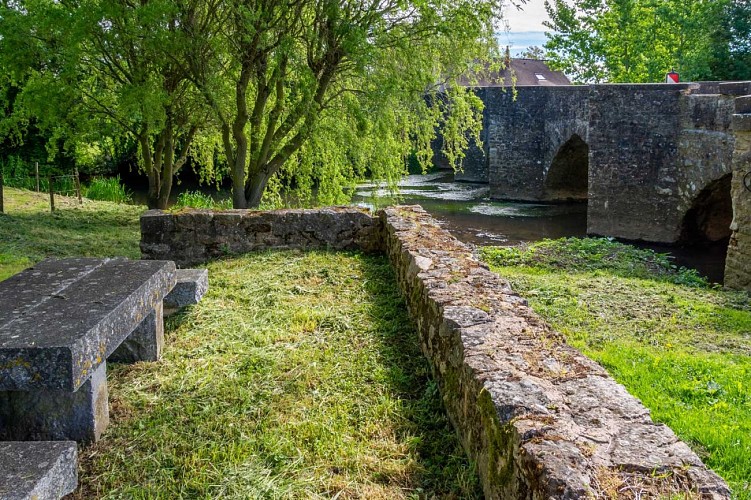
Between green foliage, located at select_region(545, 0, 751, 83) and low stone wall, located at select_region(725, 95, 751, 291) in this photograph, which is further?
green foliage, located at select_region(545, 0, 751, 83)

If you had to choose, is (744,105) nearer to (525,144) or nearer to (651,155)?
(651,155)

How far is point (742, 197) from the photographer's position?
9.72 meters

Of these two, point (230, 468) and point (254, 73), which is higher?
point (254, 73)

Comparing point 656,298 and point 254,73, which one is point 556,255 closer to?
point 656,298

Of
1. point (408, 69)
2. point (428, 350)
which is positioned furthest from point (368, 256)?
point (408, 69)

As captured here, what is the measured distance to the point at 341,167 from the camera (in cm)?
1234

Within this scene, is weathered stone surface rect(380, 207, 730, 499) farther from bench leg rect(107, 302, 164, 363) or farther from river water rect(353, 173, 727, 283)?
river water rect(353, 173, 727, 283)

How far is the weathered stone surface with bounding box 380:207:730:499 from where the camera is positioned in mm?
1983

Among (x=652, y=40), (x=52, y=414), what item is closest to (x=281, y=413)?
(x=52, y=414)

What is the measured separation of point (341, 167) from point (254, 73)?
7.57 ft

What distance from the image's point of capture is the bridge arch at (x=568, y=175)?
840 inches

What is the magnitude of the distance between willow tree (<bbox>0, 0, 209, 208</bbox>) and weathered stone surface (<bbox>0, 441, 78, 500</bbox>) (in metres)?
7.80

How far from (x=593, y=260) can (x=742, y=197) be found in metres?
2.75

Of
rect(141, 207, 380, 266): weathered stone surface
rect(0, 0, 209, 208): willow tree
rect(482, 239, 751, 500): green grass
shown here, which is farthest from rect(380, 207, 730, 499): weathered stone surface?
rect(0, 0, 209, 208): willow tree
